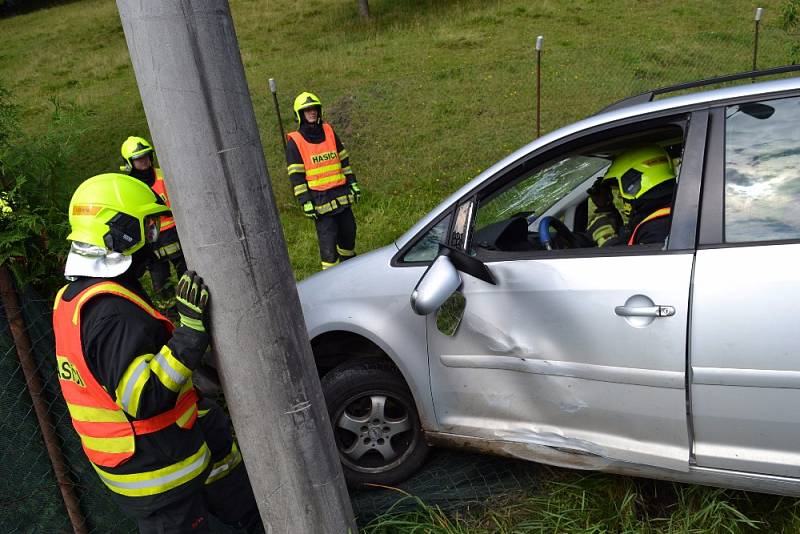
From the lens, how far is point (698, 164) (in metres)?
2.42

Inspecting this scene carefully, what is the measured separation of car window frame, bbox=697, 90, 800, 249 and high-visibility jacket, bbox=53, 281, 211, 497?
5.90 ft

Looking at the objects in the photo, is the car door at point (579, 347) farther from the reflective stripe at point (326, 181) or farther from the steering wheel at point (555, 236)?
the reflective stripe at point (326, 181)

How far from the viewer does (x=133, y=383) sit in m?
2.13

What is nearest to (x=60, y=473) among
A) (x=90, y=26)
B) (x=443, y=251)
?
A: (x=443, y=251)

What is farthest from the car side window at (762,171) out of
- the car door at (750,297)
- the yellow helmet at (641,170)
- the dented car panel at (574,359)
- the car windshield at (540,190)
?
the car windshield at (540,190)

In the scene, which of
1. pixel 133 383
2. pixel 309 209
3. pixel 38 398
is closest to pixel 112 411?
pixel 133 383

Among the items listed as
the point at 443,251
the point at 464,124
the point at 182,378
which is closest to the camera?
the point at 182,378

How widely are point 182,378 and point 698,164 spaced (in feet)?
6.28

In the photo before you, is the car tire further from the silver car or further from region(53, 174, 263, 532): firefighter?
region(53, 174, 263, 532): firefighter

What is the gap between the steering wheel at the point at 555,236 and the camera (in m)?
3.22

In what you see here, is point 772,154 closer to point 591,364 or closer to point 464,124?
point 591,364

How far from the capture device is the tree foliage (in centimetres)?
254

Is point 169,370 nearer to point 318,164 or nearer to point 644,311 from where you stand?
point 644,311

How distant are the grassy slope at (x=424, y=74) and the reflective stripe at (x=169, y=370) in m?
4.17
